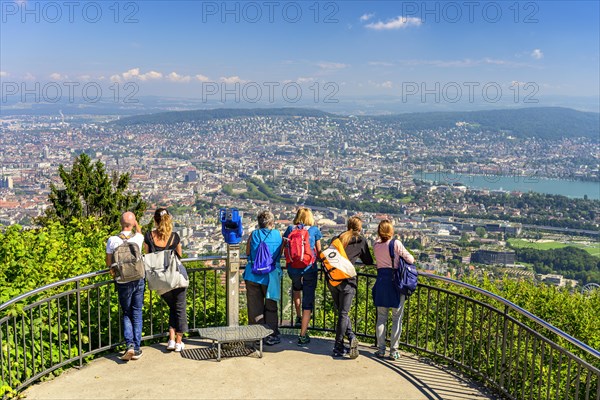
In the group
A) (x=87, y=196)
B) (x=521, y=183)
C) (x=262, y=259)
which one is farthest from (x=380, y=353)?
(x=521, y=183)

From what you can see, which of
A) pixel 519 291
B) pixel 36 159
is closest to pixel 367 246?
pixel 519 291

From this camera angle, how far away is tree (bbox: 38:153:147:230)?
21.7 meters

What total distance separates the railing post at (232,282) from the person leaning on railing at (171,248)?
21.6 inches

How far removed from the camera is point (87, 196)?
22203mm

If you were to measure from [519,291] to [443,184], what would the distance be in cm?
12040

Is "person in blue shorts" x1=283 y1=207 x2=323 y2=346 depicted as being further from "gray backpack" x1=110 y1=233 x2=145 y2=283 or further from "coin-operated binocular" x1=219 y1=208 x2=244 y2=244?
"gray backpack" x1=110 y1=233 x2=145 y2=283

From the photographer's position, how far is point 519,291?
727 inches

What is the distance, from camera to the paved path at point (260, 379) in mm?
5234

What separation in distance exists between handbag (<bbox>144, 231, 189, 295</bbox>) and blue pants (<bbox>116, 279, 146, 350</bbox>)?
0.42ft

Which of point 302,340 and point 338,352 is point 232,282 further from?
point 338,352

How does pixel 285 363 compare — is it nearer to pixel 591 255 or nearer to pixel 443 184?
pixel 591 255

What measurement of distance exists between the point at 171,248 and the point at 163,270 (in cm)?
25

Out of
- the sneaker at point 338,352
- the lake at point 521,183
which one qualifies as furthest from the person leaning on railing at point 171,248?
the lake at point 521,183

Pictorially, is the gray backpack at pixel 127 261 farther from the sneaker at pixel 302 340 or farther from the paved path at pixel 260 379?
the sneaker at pixel 302 340
